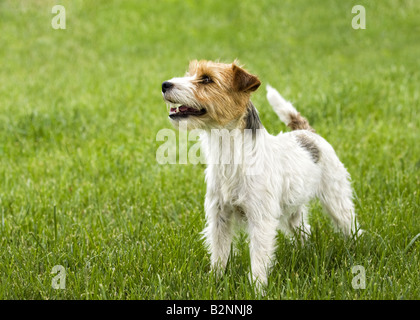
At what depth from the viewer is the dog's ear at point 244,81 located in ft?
11.2

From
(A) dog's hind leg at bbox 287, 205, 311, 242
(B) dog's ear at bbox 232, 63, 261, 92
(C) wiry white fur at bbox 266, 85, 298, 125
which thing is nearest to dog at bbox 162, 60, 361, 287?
(B) dog's ear at bbox 232, 63, 261, 92

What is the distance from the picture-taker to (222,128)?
361 cm

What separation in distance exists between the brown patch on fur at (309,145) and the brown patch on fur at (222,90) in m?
0.98

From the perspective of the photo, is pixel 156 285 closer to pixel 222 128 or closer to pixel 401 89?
pixel 222 128

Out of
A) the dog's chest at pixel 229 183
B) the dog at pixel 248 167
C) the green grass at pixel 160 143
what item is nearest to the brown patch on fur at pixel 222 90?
the dog at pixel 248 167

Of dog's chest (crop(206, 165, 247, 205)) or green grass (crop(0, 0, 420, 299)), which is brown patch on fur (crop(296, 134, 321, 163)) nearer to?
green grass (crop(0, 0, 420, 299))

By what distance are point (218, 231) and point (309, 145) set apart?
108 centimetres

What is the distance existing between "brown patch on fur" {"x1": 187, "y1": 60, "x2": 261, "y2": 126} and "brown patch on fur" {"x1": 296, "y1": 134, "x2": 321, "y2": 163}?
3.21 feet

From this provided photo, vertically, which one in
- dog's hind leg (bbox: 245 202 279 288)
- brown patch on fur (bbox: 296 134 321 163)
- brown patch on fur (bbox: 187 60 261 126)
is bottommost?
dog's hind leg (bbox: 245 202 279 288)

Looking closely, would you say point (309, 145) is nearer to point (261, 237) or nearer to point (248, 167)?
point (248, 167)

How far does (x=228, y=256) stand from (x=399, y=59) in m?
9.82

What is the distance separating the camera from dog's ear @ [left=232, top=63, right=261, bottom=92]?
11.2 ft

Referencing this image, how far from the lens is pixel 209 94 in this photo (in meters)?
3.40

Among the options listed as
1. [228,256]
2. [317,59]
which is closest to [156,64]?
[317,59]
